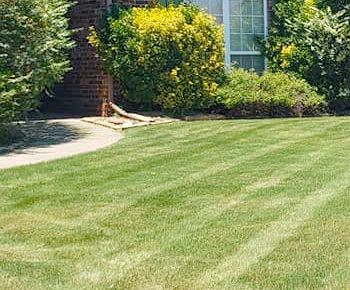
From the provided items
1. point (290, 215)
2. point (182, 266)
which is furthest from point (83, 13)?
point (182, 266)

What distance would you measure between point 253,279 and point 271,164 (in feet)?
13.8

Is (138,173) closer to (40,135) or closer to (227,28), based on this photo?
(40,135)

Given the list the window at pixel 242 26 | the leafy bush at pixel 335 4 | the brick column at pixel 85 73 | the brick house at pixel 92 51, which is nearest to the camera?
the brick column at pixel 85 73

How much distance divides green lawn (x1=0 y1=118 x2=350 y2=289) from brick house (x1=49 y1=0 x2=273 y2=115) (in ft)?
18.0

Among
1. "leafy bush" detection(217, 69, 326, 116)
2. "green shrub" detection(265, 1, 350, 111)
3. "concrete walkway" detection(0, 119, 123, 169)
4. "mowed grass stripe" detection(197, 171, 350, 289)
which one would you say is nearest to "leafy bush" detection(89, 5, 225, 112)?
"leafy bush" detection(217, 69, 326, 116)

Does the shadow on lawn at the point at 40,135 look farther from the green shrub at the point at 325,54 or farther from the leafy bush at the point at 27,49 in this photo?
the green shrub at the point at 325,54

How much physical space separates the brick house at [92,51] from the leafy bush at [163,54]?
1.96 feet

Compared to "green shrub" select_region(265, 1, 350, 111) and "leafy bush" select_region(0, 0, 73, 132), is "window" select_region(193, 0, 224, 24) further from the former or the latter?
"leafy bush" select_region(0, 0, 73, 132)

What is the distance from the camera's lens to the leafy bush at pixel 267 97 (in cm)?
1535

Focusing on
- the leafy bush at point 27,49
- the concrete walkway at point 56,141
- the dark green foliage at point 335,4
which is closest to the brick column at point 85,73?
the concrete walkway at point 56,141

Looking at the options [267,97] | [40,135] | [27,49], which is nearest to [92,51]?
[40,135]

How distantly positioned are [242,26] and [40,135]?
683 centimetres

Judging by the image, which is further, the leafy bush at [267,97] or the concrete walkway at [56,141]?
the leafy bush at [267,97]

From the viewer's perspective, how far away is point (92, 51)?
51.6 ft
